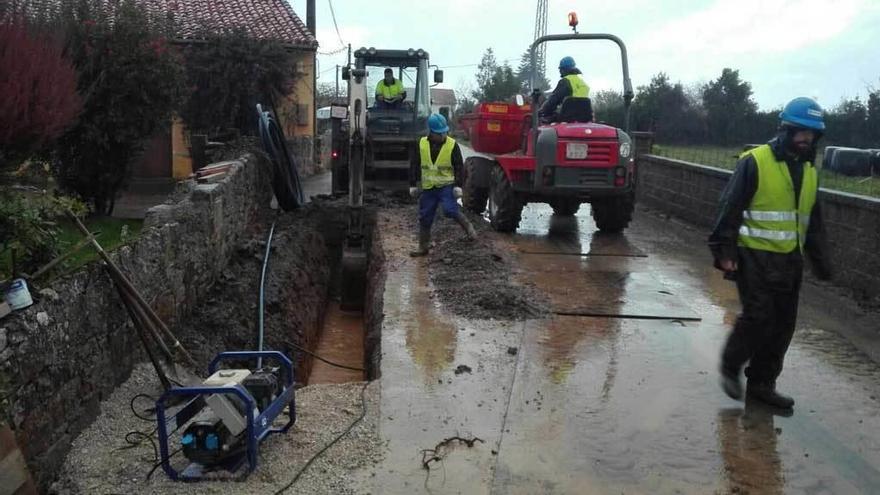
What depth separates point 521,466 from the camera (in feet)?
14.4

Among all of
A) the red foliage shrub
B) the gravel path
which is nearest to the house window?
the red foliage shrub

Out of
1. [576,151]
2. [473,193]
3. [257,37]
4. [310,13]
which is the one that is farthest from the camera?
[310,13]

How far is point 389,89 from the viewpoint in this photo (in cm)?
1528

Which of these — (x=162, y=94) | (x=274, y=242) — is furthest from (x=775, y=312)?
(x=162, y=94)

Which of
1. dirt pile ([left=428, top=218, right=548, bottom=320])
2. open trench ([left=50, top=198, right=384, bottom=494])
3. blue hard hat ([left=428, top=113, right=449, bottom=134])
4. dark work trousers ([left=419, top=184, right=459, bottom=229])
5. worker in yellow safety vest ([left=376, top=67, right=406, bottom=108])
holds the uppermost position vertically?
worker in yellow safety vest ([left=376, top=67, right=406, bottom=108])

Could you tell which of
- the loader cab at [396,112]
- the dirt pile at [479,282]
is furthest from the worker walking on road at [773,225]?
the loader cab at [396,112]

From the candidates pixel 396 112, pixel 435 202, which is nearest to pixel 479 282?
pixel 435 202

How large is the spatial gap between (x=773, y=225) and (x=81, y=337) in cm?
421

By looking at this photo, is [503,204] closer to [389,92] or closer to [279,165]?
[279,165]

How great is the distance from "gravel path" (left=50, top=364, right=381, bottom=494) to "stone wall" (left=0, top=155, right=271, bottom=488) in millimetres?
150

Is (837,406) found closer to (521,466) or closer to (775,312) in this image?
(775,312)

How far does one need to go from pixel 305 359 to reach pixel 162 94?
419 centimetres

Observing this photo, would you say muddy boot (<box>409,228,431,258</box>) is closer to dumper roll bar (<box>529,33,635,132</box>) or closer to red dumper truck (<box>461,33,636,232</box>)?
red dumper truck (<box>461,33,636,232</box>)

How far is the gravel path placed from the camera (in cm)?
425
